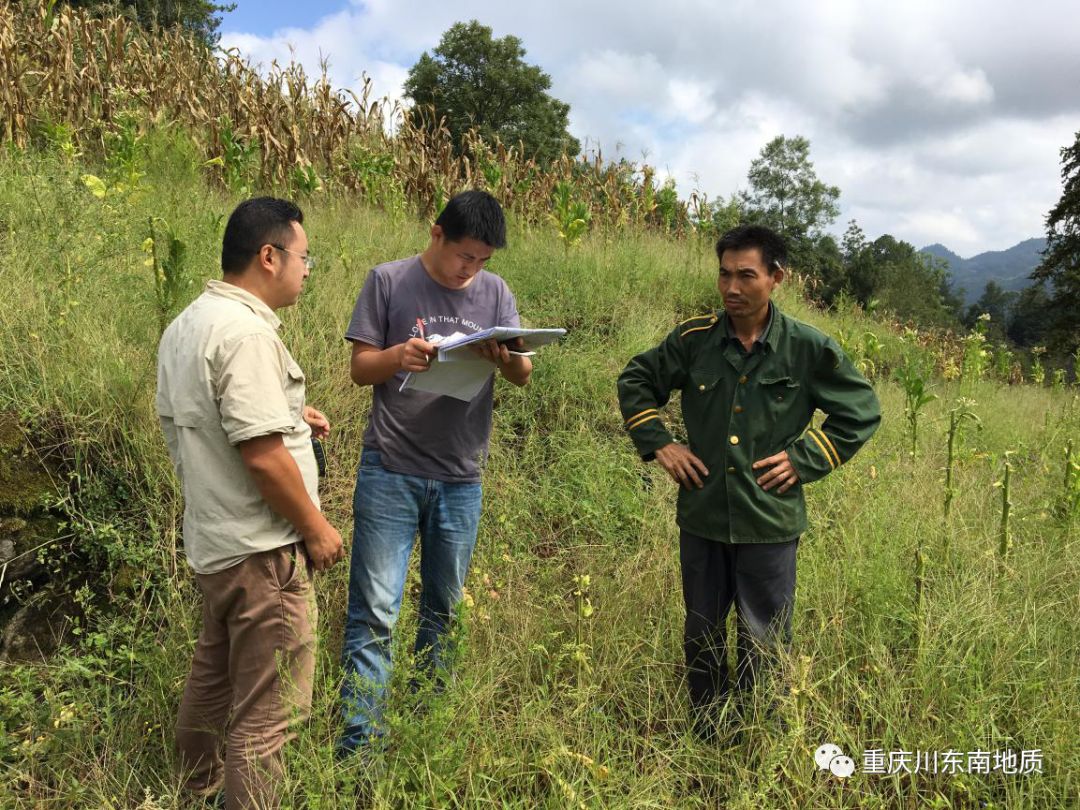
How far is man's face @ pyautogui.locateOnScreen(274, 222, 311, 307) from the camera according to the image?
225cm

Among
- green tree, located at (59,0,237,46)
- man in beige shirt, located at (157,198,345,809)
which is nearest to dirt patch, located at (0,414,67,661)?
man in beige shirt, located at (157,198,345,809)

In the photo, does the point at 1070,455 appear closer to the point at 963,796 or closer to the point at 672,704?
the point at 963,796

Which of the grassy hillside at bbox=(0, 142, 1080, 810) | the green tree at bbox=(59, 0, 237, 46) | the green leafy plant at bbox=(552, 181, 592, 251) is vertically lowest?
the grassy hillside at bbox=(0, 142, 1080, 810)

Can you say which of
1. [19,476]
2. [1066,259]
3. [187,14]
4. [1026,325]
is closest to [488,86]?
[187,14]

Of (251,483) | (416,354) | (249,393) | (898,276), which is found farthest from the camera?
(898,276)

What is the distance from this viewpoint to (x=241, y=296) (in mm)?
2172

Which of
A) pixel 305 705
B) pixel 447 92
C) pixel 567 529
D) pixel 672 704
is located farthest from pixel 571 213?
pixel 447 92

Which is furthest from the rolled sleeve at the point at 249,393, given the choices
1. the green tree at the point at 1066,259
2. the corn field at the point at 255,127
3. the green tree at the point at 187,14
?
the green tree at the point at 1066,259

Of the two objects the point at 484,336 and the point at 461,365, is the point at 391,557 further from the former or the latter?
the point at 484,336

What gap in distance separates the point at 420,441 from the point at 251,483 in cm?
64

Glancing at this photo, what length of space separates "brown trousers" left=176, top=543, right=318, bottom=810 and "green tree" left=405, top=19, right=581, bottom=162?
3168cm

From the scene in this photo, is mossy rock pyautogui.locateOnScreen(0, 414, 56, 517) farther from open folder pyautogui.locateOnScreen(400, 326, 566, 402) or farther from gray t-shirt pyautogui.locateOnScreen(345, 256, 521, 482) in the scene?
open folder pyautogui.locateOnScreen(400, 326, 566, 402)

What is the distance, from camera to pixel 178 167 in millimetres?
7137

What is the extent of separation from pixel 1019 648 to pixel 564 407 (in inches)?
115
